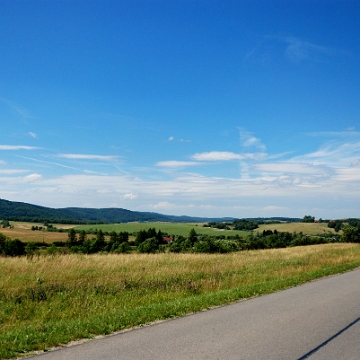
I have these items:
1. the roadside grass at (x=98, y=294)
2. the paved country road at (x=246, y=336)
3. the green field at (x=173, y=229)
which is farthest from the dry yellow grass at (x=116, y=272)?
the green field at (x=173, y=229)

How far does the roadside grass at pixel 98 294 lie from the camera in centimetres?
705

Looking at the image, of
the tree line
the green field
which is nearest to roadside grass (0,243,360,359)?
the tree line

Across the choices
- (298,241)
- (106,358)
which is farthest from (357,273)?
(298,241)

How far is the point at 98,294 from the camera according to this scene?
10867 millimetres

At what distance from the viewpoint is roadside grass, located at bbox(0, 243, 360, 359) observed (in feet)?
23.1

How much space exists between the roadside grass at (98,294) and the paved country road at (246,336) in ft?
1.85

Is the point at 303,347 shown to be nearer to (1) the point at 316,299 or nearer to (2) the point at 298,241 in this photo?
(1) the point at 316,299

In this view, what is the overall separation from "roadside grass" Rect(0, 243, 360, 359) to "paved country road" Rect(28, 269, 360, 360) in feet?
1.85

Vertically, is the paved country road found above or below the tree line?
above

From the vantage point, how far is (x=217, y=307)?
9.54 m

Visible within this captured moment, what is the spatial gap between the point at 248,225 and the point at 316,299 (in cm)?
13751

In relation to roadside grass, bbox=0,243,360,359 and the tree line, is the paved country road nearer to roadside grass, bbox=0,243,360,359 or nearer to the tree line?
roadside grass, bbox=0,243,360,359

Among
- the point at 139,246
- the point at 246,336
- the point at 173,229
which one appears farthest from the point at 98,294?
the point at 173,229

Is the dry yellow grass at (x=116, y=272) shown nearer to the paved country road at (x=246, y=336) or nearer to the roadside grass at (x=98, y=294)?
the roadside grass at (x=98, y=294)
